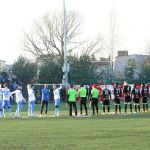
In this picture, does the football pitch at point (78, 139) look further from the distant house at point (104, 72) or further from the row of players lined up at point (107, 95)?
the distant house at point (104, 72)

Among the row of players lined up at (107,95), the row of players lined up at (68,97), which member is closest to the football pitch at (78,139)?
the row of players lined up at (68,97)

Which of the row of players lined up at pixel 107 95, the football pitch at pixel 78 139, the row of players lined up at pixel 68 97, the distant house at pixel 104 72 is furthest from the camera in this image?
the distant house at pixel 104 72

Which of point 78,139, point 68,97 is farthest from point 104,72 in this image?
point 78,139

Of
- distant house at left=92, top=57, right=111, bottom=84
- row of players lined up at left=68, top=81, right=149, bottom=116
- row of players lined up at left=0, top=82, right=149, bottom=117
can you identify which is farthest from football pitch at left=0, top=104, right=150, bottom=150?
distant house at left=92, top=57, right=111, bottom=84

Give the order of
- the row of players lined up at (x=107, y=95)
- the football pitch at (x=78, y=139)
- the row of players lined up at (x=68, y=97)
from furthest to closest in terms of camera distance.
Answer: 1. the row of players lined up at (x=107, y=95)
2. the row of players lined up at (x=68, y=97)
3. the football pitch at (x=78, y=139)

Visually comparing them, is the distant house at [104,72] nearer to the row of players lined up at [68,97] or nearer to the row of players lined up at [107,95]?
the row of players lined up at [107,95]

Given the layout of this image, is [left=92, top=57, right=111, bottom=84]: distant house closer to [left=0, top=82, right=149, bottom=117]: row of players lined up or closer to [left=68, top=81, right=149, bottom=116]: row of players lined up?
[left=68, top=81, right=149, bottom=116]: row of players lined up

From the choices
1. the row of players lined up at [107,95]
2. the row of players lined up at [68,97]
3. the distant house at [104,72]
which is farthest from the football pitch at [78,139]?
the distant house at [104,72]

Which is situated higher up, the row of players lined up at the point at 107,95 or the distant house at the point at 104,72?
the distant house at the point at 104,72

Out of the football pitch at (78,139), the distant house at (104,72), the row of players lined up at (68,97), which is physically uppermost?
the distant house at (104,72)

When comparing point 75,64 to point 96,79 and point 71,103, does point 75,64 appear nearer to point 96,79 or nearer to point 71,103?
point 96,79

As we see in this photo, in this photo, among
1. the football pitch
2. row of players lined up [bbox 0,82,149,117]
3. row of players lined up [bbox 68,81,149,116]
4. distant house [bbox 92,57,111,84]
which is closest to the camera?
the football pitch

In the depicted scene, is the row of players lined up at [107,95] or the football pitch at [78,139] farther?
the row of players lined up at [107,95]

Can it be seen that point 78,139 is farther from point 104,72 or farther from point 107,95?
point 104,72
